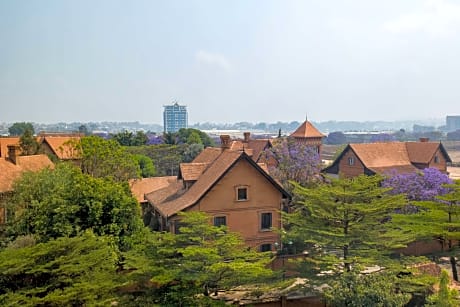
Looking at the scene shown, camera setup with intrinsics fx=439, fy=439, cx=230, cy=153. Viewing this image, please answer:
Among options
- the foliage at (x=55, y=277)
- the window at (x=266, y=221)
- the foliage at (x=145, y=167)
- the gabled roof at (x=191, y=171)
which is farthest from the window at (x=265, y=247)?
the foliage at (x=145, y=167)

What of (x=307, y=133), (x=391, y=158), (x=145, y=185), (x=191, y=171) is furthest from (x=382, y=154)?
(x=145, y=185)

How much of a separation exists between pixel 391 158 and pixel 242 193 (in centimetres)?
2293

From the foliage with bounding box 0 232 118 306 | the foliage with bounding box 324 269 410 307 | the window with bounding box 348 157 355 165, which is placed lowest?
the foliage with bounding box 324 269 410 307

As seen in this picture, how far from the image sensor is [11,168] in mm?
31250

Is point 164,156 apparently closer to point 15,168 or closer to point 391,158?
point 15,168

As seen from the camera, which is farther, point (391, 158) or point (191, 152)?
point (191, 152)

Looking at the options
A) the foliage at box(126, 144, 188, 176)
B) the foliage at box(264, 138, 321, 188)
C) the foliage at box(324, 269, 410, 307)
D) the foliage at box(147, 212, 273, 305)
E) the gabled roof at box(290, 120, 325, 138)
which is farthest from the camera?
the foliage at box(126, 144, 188, 176)

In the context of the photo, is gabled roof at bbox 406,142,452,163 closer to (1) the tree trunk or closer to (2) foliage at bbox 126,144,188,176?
(1) the tree trunk

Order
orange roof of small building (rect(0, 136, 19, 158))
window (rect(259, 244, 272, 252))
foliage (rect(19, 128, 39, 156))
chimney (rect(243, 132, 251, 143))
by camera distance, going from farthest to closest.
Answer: orange roof of small building (rect(0, 136, 19, 158)) < chimney (rect(243, 132, 251, 143)) < foliage (rect(19, 128, 39, 156)) < window (rect(259, 244, 272, 252))

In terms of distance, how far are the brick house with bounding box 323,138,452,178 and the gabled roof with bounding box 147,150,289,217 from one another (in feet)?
58.0

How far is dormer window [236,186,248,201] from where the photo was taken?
90.4 feet

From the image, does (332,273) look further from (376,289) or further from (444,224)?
(444,224)

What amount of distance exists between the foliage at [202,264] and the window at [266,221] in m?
9.23

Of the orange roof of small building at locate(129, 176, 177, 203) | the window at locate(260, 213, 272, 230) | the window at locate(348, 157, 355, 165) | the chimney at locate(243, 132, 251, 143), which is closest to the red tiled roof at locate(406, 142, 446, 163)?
the window at locate(348, 157, 355, 165)
